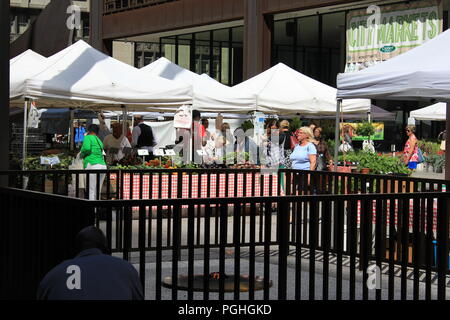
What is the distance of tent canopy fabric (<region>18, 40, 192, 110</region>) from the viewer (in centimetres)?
1508

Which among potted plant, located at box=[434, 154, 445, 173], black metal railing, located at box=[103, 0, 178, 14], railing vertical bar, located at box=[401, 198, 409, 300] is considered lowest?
railing vertical bar, located at box=[401, 198, 409, 300]

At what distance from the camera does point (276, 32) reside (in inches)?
1671

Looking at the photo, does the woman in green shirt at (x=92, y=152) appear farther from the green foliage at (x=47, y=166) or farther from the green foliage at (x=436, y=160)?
the green foliage at (x=436, y=160)

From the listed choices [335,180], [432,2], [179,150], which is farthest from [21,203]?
[432,2]

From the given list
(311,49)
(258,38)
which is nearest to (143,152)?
(258,38)

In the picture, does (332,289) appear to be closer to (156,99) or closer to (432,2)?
(156,99)

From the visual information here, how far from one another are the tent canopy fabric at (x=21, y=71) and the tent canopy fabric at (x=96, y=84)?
8.6 inches

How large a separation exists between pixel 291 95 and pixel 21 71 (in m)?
7.08

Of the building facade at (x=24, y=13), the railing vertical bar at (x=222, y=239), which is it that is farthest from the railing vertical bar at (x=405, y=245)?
the building facade at (x=24, y=13)

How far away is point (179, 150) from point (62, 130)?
558 inches

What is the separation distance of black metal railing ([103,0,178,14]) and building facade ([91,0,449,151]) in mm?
50

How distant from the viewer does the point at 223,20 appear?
1430 inches

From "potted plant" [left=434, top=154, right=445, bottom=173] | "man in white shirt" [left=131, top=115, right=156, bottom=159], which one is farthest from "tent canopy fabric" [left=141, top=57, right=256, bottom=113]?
"potted plant" [left=434, top=154, right=445, bottom=173]

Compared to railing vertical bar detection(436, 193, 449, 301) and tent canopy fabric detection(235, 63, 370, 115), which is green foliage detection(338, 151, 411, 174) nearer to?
tent canopy fabric detection(235, 63, 370, 115)
